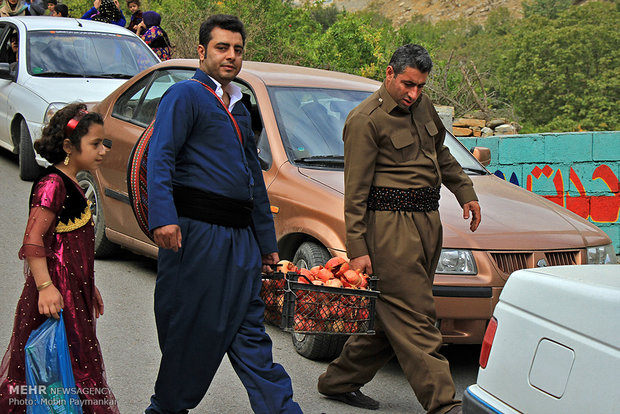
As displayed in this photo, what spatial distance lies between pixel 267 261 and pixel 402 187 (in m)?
0.83

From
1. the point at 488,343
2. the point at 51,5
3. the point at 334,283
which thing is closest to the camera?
the point at 488,343

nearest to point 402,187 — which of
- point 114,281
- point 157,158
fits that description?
point 157,158

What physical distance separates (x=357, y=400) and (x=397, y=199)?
1186 mm

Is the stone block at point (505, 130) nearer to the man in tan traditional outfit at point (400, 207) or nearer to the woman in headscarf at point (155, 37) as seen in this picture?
A: the woman in headscarf at point (155, 37)

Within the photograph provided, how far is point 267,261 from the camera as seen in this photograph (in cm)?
416

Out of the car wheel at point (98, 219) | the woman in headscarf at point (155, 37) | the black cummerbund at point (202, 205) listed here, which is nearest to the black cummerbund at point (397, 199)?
the black cummerbund at point (202, 205)

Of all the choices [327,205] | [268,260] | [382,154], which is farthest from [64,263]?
[327,205]

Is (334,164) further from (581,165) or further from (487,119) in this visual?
(487,119)

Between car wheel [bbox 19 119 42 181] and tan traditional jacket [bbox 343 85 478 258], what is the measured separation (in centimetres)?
689

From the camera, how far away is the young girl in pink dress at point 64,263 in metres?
3.57

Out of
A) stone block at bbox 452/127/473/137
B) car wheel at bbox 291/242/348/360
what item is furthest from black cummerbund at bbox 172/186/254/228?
stone block at bbox 452/127/473/137

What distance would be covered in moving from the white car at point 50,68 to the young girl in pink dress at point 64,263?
622 centimetres

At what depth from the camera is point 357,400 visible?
4.82 m

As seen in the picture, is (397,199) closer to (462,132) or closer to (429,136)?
(429,136)
